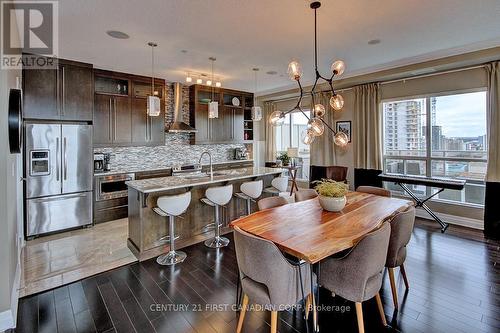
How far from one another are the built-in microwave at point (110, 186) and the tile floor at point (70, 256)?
688mm

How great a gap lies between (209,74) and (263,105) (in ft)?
9.59

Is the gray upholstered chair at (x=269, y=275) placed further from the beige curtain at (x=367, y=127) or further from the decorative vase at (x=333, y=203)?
the beige curtain at (x=367, y=127)

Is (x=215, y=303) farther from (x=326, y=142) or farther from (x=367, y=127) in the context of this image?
(x=326, y=142)

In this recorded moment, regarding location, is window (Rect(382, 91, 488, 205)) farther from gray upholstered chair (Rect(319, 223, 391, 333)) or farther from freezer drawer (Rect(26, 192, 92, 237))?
freezer drawer (Rect(26, 192, 92, 237))

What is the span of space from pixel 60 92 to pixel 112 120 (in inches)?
39.8

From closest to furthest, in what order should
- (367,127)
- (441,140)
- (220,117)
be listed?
(441,140) → (367,127) → (220,117)

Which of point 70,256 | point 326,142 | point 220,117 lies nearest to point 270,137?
point 220,117

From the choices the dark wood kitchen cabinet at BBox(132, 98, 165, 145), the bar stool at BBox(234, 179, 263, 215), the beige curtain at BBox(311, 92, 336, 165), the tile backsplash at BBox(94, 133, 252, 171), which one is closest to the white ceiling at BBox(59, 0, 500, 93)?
the dark wood kitchen cabinet at BBox(132, 98, 165, 145)

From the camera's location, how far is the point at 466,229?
14.7 ft

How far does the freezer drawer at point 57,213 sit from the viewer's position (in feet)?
13.6

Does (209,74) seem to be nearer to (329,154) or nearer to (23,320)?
(329,154)

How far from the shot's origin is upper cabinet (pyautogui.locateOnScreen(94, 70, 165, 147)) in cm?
516

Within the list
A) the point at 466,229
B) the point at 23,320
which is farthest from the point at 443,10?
the point at 23,320

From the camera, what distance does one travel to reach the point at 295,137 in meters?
8.07
